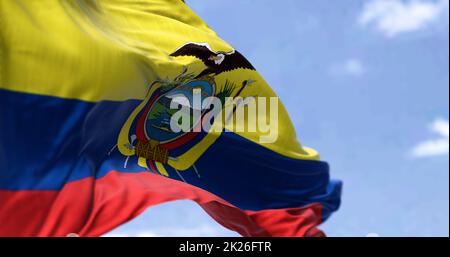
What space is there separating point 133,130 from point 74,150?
6.26ft

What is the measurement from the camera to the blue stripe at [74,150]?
8930mm

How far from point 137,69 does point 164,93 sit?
3.83 feet

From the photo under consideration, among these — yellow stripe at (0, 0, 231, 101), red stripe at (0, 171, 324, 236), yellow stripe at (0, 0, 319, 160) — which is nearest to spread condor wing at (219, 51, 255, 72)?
yellow stripe at (0, 0, 319, 160)

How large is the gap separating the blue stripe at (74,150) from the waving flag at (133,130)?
0.7 inches

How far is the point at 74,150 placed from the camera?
9523mm

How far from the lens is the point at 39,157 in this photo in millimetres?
9125

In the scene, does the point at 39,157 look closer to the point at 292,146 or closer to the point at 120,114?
the point at 120,114

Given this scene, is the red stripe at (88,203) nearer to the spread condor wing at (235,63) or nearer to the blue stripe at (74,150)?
the blue stripe at (74,150)

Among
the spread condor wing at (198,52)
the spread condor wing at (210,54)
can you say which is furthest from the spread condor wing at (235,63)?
the spread condor wing at (198,52)

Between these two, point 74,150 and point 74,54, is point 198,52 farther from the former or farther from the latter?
point 74,150

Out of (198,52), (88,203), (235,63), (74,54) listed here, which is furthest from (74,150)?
(235,63)
